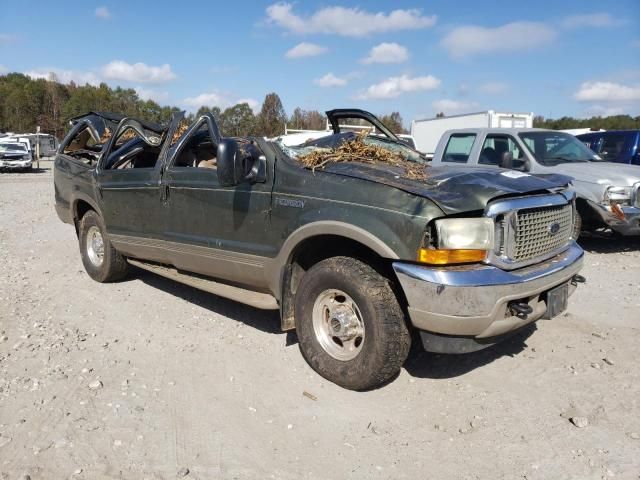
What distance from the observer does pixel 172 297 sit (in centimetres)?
554

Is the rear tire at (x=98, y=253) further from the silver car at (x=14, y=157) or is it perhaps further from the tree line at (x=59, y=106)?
the tree line at (x=59, y=106)

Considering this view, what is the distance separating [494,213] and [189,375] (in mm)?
2371

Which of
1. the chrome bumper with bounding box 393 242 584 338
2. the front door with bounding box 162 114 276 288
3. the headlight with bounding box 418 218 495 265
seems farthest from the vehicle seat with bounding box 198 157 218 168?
the headlight with bounding box 418 218 495 265

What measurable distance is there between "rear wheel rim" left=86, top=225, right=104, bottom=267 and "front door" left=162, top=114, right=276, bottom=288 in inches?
68.3

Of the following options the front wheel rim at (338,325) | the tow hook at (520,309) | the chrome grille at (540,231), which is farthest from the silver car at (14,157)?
the tow hook at (520,309)

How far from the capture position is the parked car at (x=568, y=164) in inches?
277

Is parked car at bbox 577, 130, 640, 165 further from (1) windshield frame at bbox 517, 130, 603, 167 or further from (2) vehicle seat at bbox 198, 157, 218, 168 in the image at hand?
(2) vehicle seat at bbox 198, 157, 218, 168

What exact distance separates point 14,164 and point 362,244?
30.4 metres

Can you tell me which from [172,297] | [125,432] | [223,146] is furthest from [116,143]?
[125,432]

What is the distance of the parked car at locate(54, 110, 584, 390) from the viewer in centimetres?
305

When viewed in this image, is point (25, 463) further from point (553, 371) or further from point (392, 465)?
point (553, 371)

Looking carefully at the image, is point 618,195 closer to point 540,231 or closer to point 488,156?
point 488,156

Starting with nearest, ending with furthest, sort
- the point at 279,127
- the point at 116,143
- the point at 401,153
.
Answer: the point at 401,153 → the point at 116,143 → the point at 279,127

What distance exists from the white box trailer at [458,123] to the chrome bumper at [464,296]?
8.46m
